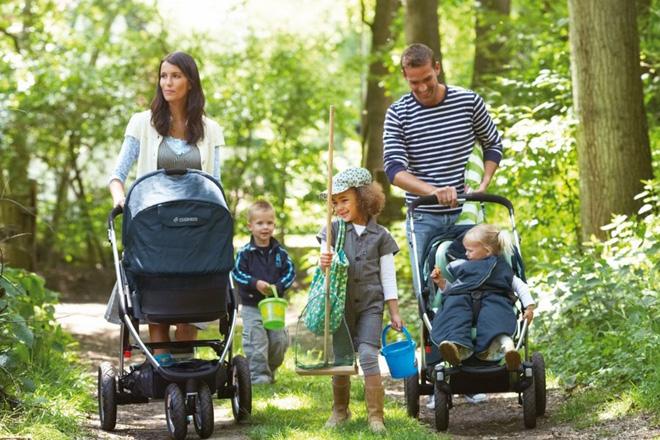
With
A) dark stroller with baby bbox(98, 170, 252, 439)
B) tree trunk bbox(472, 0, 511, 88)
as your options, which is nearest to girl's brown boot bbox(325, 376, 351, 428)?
dark stroller with baby bbox(98, 170, 252, 439)

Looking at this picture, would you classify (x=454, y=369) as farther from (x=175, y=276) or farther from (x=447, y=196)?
(x=175, y=276)

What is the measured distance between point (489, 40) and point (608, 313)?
847 centimetres

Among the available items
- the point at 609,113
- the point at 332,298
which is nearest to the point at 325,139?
the point at 609,113

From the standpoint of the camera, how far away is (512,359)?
5.62 meters

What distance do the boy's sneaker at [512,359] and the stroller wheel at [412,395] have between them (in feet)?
2.39

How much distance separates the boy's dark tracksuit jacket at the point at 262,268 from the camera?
7.87 meters

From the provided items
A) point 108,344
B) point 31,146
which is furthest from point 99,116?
point 108,344

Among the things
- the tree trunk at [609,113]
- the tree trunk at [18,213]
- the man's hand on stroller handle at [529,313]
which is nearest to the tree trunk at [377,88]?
the tree trunk at [18,213]

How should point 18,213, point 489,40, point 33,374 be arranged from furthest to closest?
point 489,40
point 18,213
point 33,374

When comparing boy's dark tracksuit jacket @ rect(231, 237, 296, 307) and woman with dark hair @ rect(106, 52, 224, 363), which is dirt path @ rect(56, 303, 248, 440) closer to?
woman with dark hair @ rect(106, 52, 224, 363)

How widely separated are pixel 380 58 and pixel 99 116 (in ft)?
13.8

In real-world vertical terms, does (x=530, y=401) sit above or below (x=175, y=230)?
below

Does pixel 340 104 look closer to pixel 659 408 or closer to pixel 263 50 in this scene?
pixel 263 50

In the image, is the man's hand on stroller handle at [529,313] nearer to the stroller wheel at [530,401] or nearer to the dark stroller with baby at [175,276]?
the stroller wheel at [530,401]
